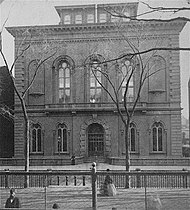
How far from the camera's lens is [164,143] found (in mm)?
6656

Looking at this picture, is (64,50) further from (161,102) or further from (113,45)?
(161,102)

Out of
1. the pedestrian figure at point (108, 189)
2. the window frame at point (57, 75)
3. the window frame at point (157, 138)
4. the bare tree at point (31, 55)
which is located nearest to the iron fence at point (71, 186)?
the pedestrian figure at point (108, 189)

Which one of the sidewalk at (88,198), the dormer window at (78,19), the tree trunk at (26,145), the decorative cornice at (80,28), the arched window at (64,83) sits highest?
the dormer window at (78,19)

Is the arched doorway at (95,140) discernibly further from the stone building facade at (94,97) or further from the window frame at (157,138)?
the window frame at (157,138)

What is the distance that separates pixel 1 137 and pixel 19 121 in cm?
56

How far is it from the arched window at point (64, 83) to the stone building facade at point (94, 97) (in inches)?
0.9

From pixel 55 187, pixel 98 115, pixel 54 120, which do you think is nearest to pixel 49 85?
pixel 54 120

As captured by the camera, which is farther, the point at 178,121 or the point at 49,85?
the point at 49,85

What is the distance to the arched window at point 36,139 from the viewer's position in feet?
23.0

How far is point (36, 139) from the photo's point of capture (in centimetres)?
703

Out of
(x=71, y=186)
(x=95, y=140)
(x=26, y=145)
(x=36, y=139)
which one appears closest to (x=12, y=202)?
(x=71, y=186)

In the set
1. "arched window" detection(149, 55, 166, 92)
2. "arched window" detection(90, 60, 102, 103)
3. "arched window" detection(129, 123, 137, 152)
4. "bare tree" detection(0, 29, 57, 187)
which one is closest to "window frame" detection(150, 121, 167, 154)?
"arched window" detection(129, 123, 137, 152)

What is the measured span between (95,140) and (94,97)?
3.40ft

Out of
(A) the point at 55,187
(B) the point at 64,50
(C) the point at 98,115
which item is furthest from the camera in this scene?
(B) the point at 64,50
